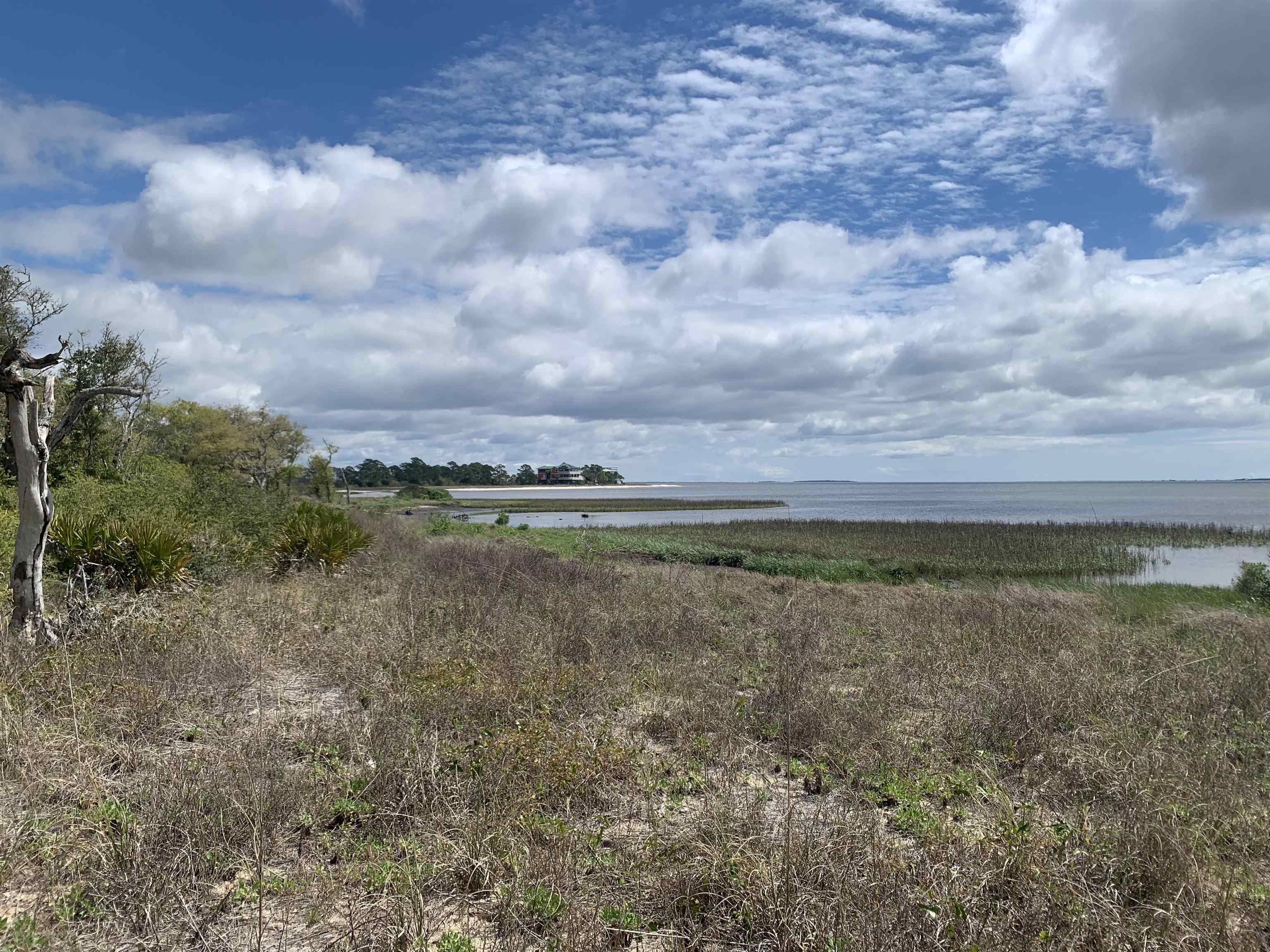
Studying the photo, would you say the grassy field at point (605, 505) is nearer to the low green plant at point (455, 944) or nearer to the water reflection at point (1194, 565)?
the water reflection at point (1194, 565)

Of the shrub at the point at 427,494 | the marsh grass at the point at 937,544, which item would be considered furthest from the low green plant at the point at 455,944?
the shrub at the point at 427,494

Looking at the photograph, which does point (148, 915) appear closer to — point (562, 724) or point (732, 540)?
point (562, 724)

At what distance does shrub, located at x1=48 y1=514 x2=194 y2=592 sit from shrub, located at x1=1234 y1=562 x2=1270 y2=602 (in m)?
22.8

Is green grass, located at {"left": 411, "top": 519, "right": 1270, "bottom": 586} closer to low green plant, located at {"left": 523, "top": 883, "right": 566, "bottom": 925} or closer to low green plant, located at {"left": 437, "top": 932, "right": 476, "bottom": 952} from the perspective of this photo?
low green plant, located at {"left": 523, "top": 883, "right": 566, "bottom": 925}

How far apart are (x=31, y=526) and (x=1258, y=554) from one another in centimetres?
4686

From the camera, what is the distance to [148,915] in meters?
3.61

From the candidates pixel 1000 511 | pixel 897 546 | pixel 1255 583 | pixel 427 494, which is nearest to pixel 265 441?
pixel 427 494

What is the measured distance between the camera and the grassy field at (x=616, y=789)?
152 inches

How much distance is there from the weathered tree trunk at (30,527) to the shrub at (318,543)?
286 inches

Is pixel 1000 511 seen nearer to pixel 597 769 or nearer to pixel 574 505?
pixel 574 505

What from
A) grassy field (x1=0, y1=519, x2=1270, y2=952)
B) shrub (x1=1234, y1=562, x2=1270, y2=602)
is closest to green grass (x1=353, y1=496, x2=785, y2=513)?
shrub (x1=1234, y1=562, x2=1270, y2=602)

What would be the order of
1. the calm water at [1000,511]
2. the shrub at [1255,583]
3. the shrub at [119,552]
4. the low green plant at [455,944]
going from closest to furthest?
the low green plant at [455,944]
the shrub at [119,552]
the shrub at [1255,583]
the calm water at [1000,511]

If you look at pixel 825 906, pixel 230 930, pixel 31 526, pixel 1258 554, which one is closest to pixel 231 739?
pixel 230 930

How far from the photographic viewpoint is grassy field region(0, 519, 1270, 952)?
12.7 feet
